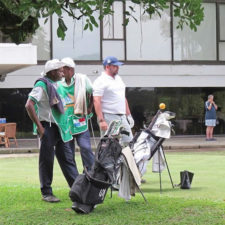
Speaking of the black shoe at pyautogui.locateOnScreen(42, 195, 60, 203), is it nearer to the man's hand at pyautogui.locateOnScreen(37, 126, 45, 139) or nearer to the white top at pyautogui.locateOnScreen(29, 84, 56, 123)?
the man's hand at pyautogui.locateOnScreen(37, 126, 45, 139)

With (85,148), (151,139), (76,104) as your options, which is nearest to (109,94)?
(151,139)

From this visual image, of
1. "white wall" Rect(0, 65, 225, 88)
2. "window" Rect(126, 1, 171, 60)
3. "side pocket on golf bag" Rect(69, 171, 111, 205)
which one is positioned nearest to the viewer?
"side pocket on golf bag" Rect(69, 171, 111, 205)

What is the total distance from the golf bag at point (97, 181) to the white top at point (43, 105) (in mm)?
1089

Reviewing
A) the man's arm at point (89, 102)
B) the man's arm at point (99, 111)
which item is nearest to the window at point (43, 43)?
the man's arm at point (99, 111)

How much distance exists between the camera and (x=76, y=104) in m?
8.20

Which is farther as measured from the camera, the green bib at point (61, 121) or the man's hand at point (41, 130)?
the green bib at point (61, 121)

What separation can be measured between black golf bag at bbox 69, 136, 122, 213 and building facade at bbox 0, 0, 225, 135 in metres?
Answer: 20.9

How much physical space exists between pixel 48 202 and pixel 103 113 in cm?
205

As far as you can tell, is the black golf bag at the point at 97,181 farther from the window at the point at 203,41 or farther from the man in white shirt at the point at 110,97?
the window at the point at 203,41

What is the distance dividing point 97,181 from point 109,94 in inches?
110

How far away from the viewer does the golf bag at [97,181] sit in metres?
6.61

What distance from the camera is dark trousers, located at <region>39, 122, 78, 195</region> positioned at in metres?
7.59

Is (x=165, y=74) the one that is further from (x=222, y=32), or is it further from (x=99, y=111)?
(x=99, y=111)

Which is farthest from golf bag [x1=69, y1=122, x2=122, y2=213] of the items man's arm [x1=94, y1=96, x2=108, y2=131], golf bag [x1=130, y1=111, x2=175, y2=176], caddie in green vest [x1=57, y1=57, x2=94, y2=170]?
man's arm [x1=94, y1=96, x2=108, y2=131]
